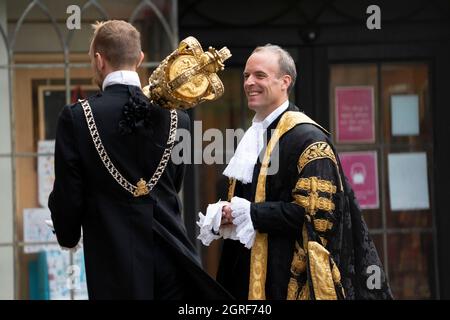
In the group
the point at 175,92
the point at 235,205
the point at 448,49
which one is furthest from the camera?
the point at 448,49

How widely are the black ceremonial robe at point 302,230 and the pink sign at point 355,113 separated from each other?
303 centimetres

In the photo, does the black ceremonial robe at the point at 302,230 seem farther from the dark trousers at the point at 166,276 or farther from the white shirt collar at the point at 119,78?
the white shirt collar at the point at 119,78

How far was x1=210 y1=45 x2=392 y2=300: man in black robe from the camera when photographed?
13.9 feet

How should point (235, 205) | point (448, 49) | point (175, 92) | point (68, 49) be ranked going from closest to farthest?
point (175, 92) < point (235, 205) < point (68, 49) < point (448, 49)

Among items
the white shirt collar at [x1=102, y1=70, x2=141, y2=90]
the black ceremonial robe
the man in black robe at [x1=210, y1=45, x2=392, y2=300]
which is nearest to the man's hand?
the man in black robe at [x1=210, y1=45, x2=392, y2=300]

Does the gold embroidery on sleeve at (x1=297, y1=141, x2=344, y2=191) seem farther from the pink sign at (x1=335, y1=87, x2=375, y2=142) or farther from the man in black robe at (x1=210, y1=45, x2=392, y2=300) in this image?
the pink sign at (x1=335, y1=87, x2=375, y2=142)

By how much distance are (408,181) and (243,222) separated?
3.41 metres

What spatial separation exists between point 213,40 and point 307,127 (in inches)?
120

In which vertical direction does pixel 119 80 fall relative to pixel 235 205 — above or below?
above

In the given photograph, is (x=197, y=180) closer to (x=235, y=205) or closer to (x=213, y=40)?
(x=213, y=40)

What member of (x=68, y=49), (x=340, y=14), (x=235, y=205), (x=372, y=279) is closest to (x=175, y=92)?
(x=235, y=205)

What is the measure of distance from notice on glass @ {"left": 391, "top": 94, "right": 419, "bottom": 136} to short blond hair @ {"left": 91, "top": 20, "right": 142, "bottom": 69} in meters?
3.73

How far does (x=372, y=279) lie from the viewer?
436 centimetres

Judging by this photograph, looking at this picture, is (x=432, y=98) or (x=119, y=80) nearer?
(x=119, y=80)
